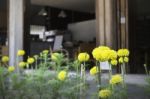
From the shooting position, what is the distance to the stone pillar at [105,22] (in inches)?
221

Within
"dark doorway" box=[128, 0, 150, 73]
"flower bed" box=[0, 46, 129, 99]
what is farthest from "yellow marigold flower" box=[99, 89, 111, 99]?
"dark doorway" box=[128, 0, 150, 73]

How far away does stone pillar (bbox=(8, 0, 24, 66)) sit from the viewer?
23.2 ft

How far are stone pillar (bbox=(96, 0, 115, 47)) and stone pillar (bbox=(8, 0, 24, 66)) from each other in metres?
1.95

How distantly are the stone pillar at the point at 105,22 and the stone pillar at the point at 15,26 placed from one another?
1952mm

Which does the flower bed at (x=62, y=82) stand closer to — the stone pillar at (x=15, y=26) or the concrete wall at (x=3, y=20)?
the stone pillar at (x=15, y=26)

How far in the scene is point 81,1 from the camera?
14.9 m

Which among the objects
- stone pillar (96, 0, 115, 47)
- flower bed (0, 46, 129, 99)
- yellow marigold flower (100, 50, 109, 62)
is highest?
stone pillar (96, 0, 115, 47)

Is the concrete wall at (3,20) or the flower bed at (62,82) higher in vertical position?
the concrete wall at (3,20)

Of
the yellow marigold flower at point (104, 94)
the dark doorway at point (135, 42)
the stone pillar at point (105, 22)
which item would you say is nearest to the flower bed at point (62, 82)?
the yellow marigold flower at point (104, 94)

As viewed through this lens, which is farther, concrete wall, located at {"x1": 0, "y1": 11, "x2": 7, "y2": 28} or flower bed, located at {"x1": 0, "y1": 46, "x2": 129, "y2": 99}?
concrete wall, located at {"x1": 0, "y1": 11, "x2": 7, "y2": 28}

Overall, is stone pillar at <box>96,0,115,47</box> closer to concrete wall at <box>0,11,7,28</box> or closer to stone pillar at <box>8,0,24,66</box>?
A: stone pillar at <box>8,0,24,66</box>

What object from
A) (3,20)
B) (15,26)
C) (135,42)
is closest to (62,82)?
(135,42)

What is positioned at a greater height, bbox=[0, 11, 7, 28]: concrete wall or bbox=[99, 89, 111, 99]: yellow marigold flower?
bbox=[0, 11, 7, 28]: concrete wall

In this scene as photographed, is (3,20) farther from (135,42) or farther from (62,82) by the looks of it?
(62,82)
